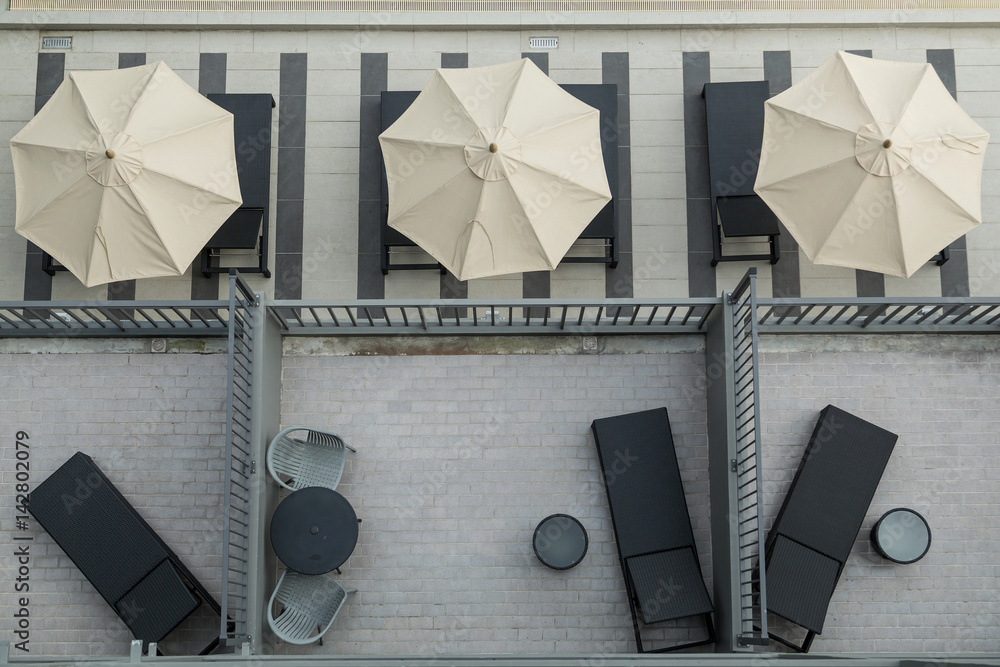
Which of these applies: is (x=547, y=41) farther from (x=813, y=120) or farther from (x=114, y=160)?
(x=114, y=160)

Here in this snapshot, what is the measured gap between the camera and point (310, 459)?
6.78m

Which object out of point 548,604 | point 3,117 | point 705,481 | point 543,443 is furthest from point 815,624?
point 3,117

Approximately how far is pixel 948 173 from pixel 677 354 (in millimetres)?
3098

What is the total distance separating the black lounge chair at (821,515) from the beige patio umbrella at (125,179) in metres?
5.92

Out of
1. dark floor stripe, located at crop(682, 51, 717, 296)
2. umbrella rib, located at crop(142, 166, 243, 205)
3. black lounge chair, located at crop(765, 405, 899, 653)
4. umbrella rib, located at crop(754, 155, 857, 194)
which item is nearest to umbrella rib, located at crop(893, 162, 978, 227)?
umbrella rib, located at crop(754, 155, 857, 194)

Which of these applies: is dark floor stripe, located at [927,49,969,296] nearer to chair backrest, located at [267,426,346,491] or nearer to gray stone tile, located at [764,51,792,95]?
gray stone tile, located at [764,51,792,95]

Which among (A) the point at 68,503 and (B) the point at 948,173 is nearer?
(A) the point at 68,503

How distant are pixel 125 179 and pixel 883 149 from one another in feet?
23.2

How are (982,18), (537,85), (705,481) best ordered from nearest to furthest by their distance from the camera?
(705,481) < (537,85) < (982,18)

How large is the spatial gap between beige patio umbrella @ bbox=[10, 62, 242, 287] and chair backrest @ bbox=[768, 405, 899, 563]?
19.3 ft

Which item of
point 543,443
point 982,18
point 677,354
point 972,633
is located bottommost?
point 972,633

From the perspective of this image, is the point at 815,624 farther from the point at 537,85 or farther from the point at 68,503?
the point at 68,503

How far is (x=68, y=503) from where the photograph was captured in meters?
6.77

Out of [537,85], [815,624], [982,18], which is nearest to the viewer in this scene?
[815,624]
